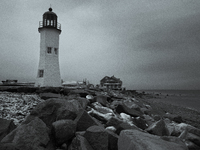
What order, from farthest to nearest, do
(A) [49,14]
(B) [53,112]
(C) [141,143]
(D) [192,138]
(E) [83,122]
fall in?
(A) [49,14] < (D) [192,138] < (B) [53,112] < (E) [83,122] < (C) [141,143]

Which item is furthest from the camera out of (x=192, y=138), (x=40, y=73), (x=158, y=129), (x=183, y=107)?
(x=40, y=73)

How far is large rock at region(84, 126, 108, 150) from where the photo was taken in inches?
92.3

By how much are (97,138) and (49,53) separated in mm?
17279

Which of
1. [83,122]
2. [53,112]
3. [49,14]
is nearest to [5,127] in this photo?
[53,112]

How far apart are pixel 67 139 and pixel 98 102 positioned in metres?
3.60

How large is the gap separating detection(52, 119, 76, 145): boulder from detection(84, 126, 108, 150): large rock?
1.10 ft

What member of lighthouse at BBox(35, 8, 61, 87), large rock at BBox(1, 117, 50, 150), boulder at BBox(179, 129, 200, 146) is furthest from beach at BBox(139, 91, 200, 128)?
lighthouse at BBox(35, 8, 61, 87)

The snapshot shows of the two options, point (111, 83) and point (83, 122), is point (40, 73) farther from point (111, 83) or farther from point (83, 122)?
point (111, 83)

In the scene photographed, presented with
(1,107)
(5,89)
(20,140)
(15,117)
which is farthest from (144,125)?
(5,89)

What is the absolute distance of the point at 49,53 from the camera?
59.1ft

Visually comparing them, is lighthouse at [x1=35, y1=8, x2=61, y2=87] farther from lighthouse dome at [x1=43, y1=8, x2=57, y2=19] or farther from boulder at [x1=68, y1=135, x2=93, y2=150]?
boulder at [x1=68, y1=135, x2=93, y2=150]

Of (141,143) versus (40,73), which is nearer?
(141,143)

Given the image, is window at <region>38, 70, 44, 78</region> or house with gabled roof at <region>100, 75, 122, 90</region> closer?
window at <region>38, 70, 44, 78</region>

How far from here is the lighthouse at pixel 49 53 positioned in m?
17.4
